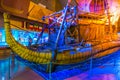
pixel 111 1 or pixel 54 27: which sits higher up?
pixel 111 1

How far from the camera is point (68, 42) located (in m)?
10.2

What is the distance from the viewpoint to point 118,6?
18406mm

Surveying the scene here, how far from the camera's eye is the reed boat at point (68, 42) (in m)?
7.73

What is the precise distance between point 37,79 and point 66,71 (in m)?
1.64

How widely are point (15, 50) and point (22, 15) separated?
569 inches

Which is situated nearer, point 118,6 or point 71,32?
point 71,32

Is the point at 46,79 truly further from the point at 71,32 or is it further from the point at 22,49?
the point at 71,32

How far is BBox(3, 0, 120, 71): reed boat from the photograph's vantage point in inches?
304

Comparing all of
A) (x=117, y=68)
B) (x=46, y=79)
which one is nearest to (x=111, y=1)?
(x=117, y=68)

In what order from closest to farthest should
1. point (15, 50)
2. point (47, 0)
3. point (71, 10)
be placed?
point (15, 50)
point (71, 10)
point (47, 0)

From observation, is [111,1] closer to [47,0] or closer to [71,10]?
[71,10]

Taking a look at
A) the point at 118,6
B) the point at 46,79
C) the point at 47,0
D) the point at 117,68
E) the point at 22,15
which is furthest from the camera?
the point at 47,0

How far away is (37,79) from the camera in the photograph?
22.0 feet

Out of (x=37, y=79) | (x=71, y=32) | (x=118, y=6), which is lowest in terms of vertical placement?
(x=37, y=79)
